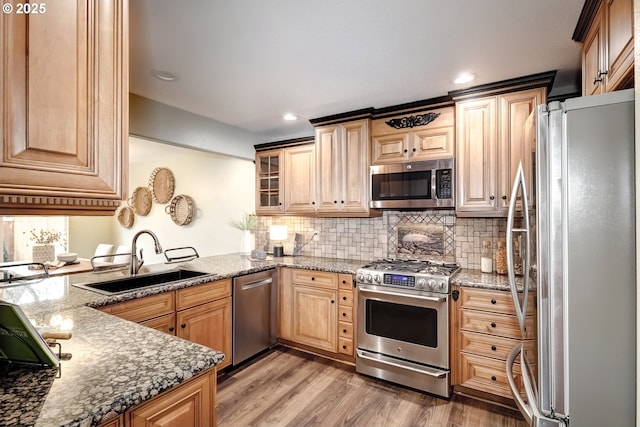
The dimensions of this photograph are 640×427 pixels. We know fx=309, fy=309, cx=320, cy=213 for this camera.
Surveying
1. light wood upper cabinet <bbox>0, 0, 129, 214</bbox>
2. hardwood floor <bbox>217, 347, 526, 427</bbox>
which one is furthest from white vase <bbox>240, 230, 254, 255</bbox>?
light wood upper cabinet <bbox>0, 0, 129, 214</bbox>

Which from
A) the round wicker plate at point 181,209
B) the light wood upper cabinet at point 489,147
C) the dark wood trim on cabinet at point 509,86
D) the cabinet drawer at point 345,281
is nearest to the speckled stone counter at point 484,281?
the light wood upper cabinet at point 489,147

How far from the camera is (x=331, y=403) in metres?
2.35

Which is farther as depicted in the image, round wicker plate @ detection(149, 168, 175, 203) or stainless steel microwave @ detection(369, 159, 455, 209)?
round wicker plate @ detection(149, 168, 175, 203)

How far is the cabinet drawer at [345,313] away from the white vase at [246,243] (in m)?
1.44

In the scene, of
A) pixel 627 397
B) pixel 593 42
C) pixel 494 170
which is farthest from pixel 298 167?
pixel 627 397

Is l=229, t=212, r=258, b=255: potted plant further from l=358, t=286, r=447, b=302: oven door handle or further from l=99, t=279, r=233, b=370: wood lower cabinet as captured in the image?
l=358, t=286, r=447, b=302: oven door handle

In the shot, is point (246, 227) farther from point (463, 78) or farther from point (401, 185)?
point (463, 78)

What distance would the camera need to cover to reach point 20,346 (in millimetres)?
960

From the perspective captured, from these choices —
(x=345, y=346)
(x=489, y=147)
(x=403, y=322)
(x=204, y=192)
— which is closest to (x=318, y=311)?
(x=345, y=346)

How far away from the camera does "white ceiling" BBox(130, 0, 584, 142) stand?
5.19ft

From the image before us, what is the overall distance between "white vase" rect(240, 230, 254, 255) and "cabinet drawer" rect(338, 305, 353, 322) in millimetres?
1438

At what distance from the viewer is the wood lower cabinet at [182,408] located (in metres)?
0.91

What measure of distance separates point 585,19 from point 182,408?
8.38 feet

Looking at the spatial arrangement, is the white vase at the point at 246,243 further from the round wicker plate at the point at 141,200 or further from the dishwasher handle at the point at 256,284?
the round wicker plate at the point at 141,200
